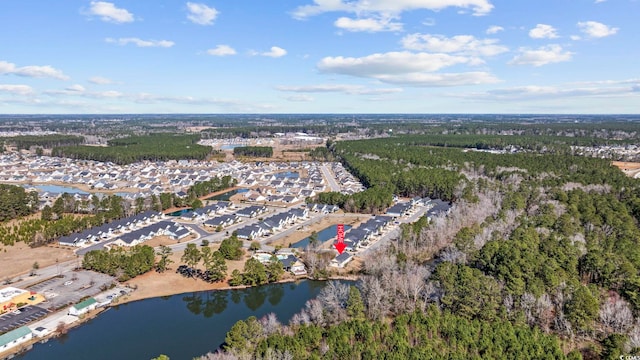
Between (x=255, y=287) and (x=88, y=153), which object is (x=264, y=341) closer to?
(x=255, y=287)

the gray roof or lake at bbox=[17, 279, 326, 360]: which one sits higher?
the gray roof

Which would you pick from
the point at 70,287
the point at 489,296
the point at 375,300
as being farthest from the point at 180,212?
the point at 489,296

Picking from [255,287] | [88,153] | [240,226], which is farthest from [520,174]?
[88,153]

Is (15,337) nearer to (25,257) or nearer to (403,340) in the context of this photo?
(25,257)

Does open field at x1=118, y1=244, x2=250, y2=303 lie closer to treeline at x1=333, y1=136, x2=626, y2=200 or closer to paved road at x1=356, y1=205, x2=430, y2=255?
paved road at x1=356, y1=205, x2=430, y2=255

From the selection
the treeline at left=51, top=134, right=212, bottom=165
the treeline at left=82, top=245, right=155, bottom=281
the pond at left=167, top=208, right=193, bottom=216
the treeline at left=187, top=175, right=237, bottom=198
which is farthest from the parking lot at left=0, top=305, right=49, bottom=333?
the treeline at left=51, top=134, right=212, bottom=165

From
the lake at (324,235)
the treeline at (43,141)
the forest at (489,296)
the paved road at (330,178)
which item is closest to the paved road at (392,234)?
the forest at (489,296)
